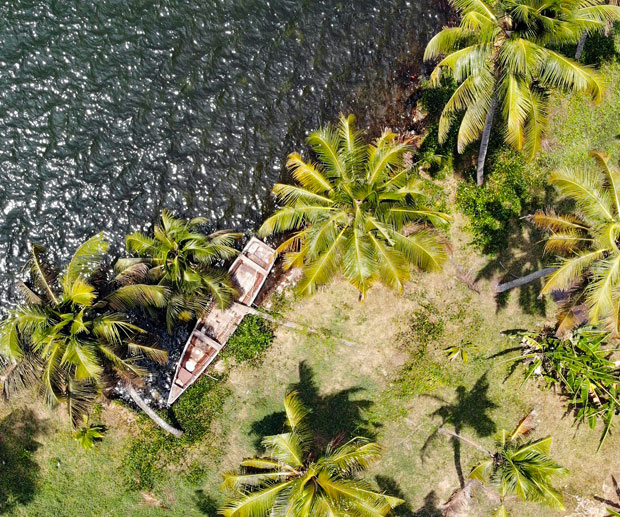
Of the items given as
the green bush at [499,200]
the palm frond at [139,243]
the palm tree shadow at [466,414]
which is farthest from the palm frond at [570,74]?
the palm frond at [139,243]

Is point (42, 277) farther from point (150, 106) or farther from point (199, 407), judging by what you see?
point (150, 106)

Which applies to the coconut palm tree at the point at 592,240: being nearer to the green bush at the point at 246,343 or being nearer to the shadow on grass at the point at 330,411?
the shadow on grass at the point at 330,411

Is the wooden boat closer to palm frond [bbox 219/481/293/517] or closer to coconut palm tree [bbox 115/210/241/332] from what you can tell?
coconut palm tree [bbox 115/210/241/332]

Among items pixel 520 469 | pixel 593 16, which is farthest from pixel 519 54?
pixel 520 469

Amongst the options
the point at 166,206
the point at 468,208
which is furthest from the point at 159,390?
the point at 468,208

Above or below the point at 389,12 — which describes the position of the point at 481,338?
below

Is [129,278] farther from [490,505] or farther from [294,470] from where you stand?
[490,505]
